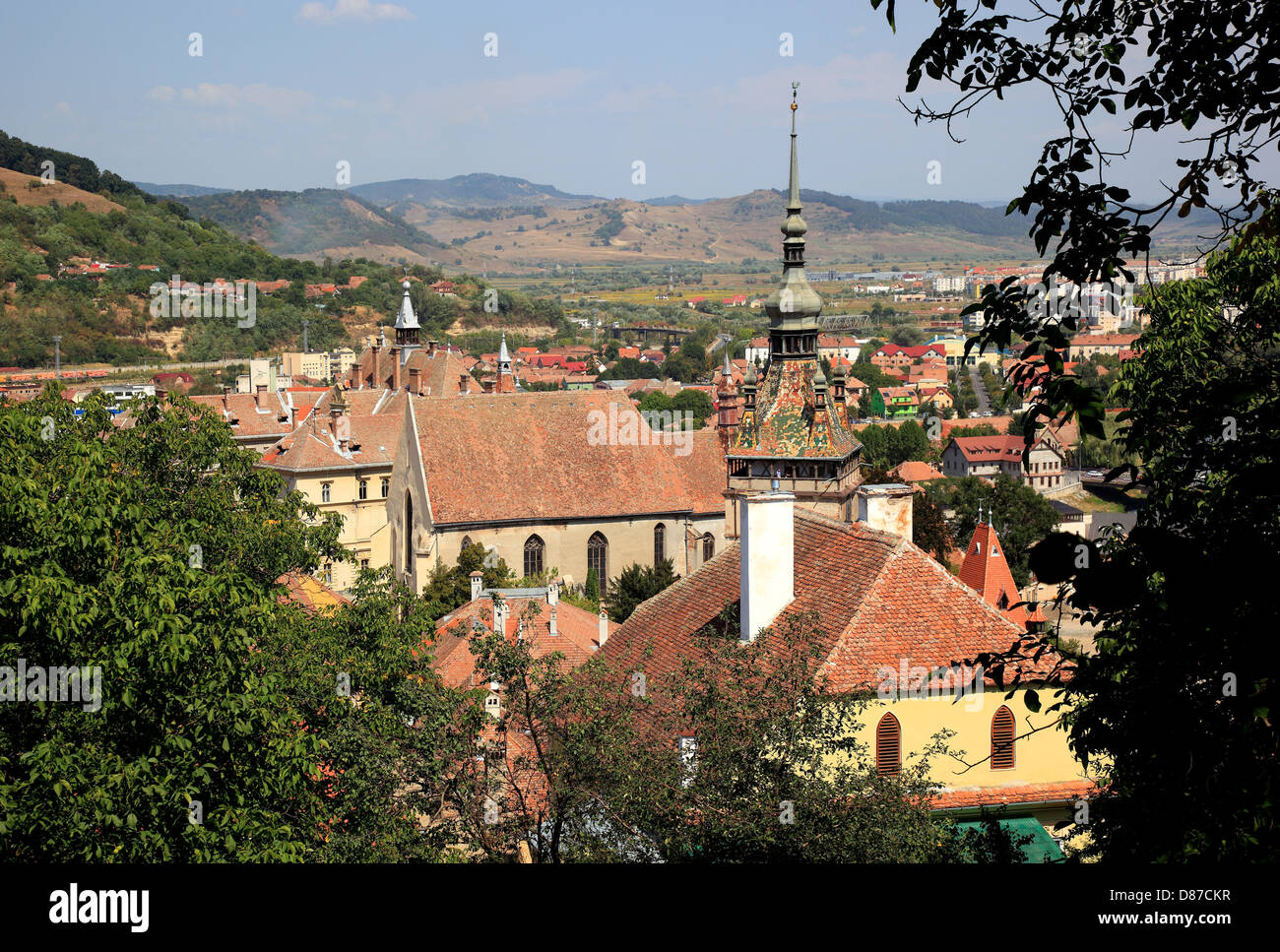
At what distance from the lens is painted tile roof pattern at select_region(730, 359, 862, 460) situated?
1821 inches

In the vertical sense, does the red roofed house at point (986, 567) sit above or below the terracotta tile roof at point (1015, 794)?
below

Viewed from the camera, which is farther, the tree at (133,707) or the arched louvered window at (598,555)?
the arched louvered window at (598,555)

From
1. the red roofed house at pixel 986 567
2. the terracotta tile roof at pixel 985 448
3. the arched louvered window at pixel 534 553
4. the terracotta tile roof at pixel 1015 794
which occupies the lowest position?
the terracotta tile roof at pixel 985 448

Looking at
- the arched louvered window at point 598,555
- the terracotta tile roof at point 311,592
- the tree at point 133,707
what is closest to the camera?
the tree at point 133,707

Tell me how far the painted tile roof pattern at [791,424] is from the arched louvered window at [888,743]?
27852mm

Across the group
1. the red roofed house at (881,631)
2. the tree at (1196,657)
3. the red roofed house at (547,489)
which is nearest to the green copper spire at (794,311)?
the red roofed house at (547,489)

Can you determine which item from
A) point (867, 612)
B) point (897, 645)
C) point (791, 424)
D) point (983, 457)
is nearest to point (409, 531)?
point (791, 424)

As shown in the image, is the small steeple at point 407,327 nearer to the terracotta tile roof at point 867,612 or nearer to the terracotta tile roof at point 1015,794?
the terracotta tile roof at point 867,612

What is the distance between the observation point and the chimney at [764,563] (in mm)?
21188

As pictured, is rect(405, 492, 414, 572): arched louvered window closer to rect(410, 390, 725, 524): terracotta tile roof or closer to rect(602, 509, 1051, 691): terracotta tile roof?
rect(410, 390, 725, 524): terracotta tile roof

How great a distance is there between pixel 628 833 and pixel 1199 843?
6.04m

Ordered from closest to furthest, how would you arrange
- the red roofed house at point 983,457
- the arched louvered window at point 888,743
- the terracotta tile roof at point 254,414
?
→ 1. the arched louvered window at point 888,743
2. the terracotta tile roof at point 254,414
3. the red roofed house at point 983,457

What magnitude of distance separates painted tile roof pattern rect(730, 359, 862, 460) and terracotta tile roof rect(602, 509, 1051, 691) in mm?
22405

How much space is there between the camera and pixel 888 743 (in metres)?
18.4
